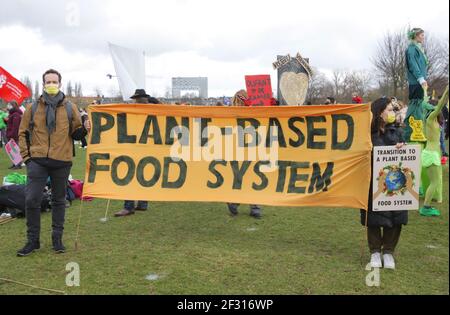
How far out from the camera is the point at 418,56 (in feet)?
23.6

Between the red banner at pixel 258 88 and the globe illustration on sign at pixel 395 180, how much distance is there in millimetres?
11363

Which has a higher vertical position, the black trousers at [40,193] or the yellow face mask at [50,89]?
the yellow face mask at [50,89]

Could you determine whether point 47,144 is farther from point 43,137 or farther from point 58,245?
point 58,245

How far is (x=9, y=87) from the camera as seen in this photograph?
11.8 m

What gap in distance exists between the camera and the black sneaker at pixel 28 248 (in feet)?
17.8

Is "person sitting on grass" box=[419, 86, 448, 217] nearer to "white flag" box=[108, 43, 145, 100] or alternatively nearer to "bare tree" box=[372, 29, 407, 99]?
"white flag" box=[108, 43, 145, 100]

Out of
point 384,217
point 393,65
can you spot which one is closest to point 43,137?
point 384,217

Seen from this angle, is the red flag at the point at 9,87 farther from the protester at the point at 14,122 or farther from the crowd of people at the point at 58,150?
the crowd of people at the point at 58,150

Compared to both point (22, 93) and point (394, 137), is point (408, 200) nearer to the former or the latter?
point (394, 137)

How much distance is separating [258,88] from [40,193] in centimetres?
1189

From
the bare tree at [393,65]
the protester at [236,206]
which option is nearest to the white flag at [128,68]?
the protester at [236,206]

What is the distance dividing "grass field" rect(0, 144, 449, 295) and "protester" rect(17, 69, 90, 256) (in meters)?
0.56

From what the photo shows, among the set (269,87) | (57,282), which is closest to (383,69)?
(269,87)

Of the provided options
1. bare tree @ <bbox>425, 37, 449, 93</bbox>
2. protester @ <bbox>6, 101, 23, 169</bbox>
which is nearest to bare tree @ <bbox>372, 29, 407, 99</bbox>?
bare tree @ <bbox>425, 37, 449, 93</bbox>
